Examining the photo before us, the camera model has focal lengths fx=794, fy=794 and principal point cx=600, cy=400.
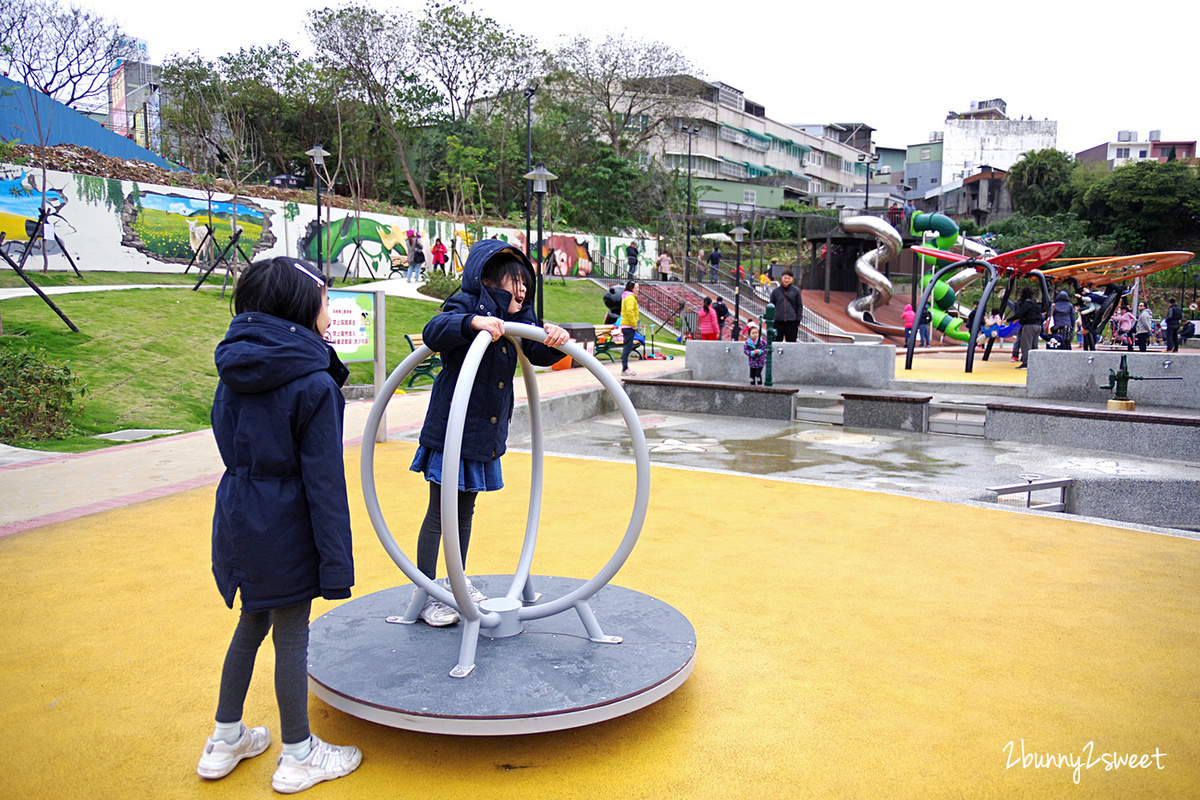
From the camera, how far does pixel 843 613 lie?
13.1 feet

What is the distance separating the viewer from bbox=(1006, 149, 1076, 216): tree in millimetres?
54062

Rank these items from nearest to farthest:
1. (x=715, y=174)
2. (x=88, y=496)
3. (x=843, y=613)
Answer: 1. (x=843, y=613)
2. (x=88, y=496)
3. (x=715, y=174)

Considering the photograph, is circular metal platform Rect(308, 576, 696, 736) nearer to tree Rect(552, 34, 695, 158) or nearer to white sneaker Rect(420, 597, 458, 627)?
white sneaker Rect(420, 597, 458, 627)

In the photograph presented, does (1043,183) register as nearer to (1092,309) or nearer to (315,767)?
(1092,309)

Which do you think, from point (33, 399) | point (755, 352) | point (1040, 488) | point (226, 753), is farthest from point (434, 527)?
point (755, 352)

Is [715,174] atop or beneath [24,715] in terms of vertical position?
atop

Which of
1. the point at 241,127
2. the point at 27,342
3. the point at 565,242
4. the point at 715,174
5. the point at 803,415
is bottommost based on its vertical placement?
the point at 803,415

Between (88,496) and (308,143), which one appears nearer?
(88,496)

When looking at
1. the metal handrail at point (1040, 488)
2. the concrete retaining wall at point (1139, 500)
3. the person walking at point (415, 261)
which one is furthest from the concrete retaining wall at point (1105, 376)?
the person walking at point (415, 261)

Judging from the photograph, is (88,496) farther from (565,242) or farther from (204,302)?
(565,242)

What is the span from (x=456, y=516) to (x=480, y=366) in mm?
757

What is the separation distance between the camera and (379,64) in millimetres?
42094

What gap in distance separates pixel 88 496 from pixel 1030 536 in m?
6.90

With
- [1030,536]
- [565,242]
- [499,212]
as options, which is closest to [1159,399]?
[1030,536]
